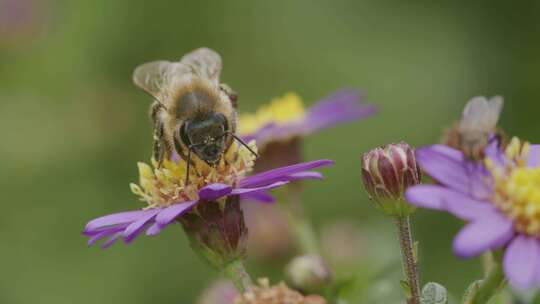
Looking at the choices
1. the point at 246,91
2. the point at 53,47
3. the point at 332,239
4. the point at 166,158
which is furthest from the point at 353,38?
the point at 166,158

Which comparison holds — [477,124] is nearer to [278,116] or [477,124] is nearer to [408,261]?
[408,261]

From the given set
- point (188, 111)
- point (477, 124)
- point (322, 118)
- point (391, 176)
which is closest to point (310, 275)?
point (391, 176)

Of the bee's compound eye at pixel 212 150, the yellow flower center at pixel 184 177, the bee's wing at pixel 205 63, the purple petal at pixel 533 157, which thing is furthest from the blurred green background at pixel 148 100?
the bee's compound eye at pixel 212 150

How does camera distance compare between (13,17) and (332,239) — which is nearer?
(332,239)

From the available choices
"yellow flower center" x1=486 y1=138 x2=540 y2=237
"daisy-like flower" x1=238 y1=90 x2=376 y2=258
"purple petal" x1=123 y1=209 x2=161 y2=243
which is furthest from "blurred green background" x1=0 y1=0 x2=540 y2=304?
"purple petal" x1=123 y1=209 x2=161 y2=243

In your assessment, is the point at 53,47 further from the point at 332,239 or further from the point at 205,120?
the point at 205,120

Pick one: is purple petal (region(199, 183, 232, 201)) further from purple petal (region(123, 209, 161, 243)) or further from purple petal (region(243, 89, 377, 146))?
purple petal (region(243, 89, 377, 146))
